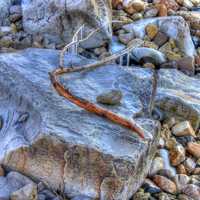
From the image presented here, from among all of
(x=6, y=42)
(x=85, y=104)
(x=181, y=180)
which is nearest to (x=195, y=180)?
(x=181, y=180)

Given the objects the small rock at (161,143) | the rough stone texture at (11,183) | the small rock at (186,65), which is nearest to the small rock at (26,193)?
the rough stone texture at (11,183)

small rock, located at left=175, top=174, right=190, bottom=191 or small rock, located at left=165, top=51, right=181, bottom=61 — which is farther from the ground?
small rock, located at left=165, top=51, right=181, bottom=61

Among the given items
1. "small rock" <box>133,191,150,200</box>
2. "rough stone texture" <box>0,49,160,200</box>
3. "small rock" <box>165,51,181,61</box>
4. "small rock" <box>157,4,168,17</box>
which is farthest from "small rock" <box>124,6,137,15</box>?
"small rock" <box>133,191,150,200</box>

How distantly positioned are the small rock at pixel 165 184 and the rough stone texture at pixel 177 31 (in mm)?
1538

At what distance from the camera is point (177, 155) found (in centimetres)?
309

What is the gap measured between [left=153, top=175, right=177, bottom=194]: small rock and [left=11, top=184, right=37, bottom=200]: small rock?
70cm

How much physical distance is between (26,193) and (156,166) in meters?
0.80

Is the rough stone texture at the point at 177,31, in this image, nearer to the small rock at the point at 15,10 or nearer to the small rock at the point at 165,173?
the small rock at the point at 15,10

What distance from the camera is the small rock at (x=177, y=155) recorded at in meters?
3.06

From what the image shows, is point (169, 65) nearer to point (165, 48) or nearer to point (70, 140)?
point (165, 48)

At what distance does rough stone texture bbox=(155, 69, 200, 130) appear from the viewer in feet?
10.9

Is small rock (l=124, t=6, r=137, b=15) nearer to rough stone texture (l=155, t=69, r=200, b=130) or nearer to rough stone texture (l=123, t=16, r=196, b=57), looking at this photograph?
rough stone texture (l=123, t=16, r=196, b=57)

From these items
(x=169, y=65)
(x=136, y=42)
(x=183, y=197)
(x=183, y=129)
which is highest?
(x=136, y=42)

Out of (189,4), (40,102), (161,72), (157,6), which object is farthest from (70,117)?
(189,4)
